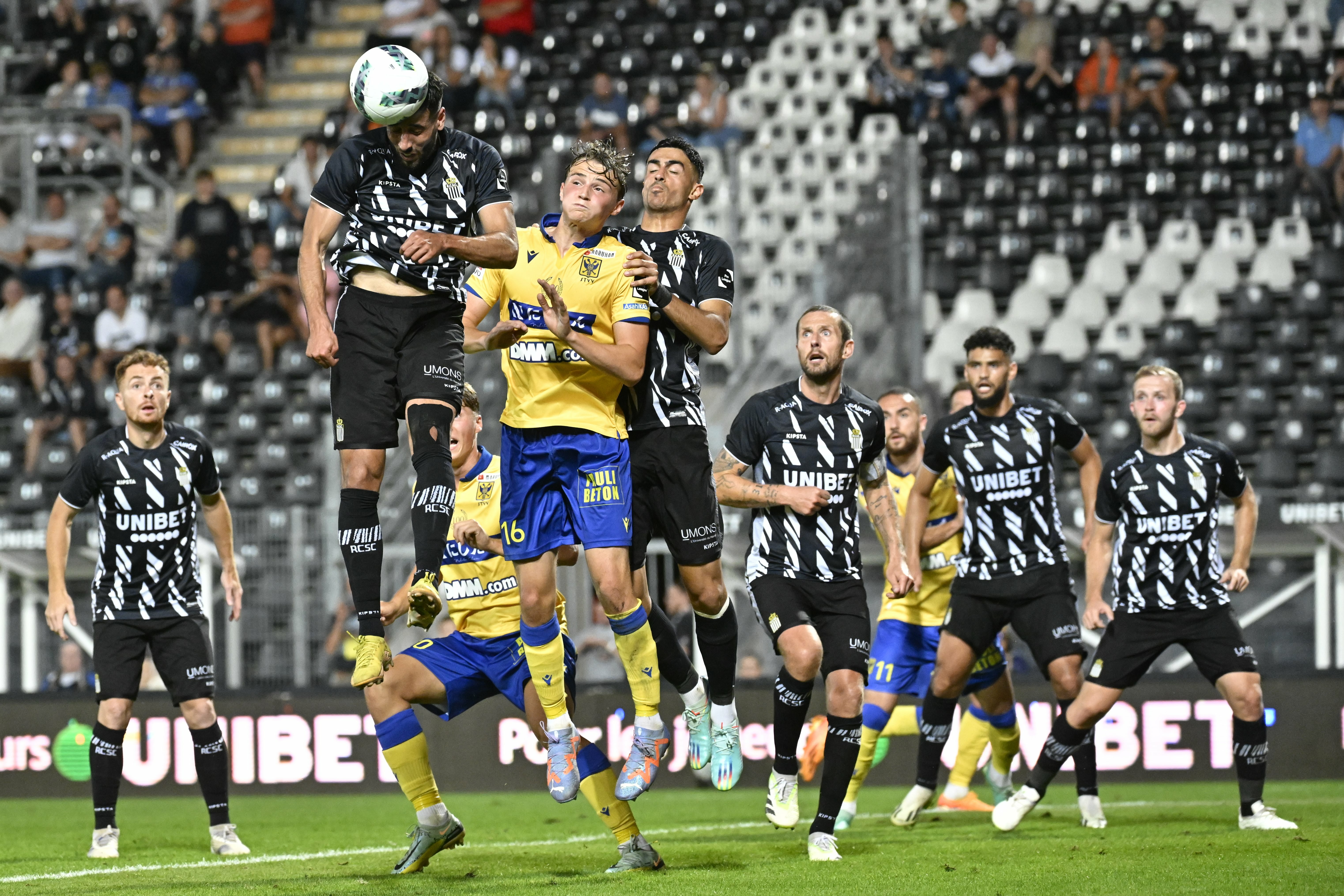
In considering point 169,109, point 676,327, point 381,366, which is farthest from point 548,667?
point 169,109

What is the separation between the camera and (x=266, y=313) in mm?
19188

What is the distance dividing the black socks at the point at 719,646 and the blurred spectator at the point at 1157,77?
12.4 metres

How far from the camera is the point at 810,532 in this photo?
27.8 feet

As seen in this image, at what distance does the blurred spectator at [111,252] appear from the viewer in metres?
20.1

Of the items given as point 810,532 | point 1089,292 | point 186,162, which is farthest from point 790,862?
point 186,162

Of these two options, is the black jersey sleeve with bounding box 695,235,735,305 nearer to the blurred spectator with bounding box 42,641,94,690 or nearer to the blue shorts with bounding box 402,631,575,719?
the blue shorts with bounding box 402,631,575,719

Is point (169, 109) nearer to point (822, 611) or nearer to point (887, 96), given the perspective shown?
point (887, 96)

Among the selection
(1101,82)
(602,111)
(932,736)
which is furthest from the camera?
(602,111)

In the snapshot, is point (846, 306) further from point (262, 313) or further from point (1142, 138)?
point (262, 313)

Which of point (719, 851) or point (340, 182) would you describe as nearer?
point (340, 182)

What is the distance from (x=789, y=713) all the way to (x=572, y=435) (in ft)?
6.31

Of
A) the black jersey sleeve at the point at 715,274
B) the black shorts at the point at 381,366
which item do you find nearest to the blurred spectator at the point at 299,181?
the black jersey sleeve at the point at 715,274

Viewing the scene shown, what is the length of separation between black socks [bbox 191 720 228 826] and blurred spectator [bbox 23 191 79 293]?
41.3 feet

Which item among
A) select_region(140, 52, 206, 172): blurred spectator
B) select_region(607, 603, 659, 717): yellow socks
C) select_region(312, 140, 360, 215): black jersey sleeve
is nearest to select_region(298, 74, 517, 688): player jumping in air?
select_region(312, 140, 360, 215): black jersey sleeve
